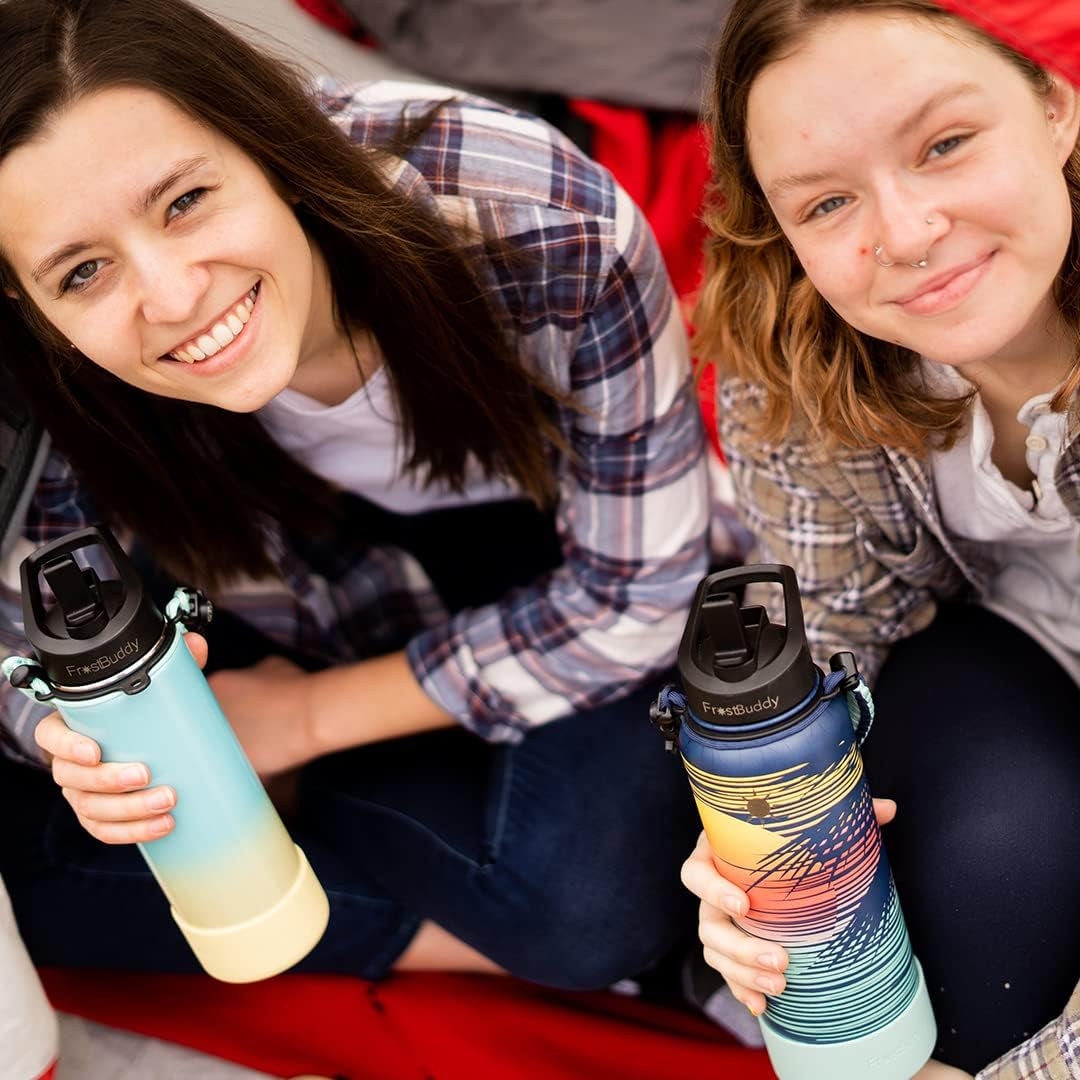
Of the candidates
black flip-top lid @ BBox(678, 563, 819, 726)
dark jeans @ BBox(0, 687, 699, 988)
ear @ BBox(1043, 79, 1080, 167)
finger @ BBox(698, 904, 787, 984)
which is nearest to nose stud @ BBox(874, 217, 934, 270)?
ear @ BBox(1043, 79, 1080, 167)

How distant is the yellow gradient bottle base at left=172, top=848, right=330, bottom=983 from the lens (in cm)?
92

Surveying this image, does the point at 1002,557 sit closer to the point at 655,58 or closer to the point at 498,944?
the point at 498,944

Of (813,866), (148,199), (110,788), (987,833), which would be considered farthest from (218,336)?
(987,833)

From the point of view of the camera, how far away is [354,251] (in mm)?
1036

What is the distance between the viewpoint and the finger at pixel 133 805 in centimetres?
85

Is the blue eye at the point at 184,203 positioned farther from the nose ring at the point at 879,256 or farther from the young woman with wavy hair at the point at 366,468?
the nose ring at the point at 879,256

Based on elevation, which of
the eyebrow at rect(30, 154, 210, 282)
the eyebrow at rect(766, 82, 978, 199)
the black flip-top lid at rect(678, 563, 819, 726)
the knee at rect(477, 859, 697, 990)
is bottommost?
the knee at rect(477, 859, 697, 990)

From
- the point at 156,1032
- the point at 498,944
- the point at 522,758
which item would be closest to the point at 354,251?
the point at 522,758

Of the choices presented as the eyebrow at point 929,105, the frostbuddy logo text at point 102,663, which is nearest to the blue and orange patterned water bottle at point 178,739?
the frostbuddy logo text at point 102,663

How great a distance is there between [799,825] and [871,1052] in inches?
8.0

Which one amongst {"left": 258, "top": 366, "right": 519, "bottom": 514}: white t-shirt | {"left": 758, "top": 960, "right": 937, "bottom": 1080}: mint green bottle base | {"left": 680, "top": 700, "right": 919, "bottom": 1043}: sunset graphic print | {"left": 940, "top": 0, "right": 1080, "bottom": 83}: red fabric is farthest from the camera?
{"left": 258, "top": 366, "right": 519, "bottom": 514}: white t-shirt

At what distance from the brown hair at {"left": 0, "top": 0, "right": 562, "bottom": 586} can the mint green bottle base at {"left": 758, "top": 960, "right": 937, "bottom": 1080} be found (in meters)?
0.52

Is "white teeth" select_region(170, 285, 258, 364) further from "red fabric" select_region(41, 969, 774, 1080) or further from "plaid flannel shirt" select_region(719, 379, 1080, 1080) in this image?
"red fabric" select_region(41, 969, 774, 1080)

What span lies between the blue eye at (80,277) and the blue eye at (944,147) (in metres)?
0.55
